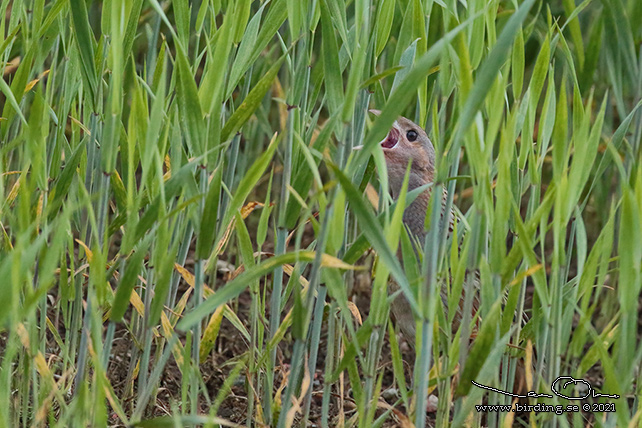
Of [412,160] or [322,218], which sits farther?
[412,160]

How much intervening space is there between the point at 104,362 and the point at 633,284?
96 cm

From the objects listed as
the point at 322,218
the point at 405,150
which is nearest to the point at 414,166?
the point at 405,150

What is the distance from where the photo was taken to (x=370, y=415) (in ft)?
5.12

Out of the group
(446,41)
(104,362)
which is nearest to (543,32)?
(446,41)

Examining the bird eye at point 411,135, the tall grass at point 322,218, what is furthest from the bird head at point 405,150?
the tall grass at point 322,218

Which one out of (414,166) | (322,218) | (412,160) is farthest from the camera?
(414,166)

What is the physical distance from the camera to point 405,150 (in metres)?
2.60

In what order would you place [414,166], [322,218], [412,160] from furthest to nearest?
[414,166], [412,160], [322,218]

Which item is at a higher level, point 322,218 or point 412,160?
point 412,160

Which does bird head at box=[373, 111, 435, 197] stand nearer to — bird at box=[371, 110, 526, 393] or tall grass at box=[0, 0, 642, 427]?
bird at box=[371, 110, 526, 393]

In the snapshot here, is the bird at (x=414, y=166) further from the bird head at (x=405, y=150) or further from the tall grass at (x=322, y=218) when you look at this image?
the tall grass at (x=322, y=218)

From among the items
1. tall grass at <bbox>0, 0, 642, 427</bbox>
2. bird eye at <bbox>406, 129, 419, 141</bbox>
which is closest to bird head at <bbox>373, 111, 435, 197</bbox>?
bird eye at <bbox>406, 129, 419, 141</bbox>

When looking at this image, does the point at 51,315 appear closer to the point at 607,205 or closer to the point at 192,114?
the point at 192,114

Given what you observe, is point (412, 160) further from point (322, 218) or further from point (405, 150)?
point (322, 218)
